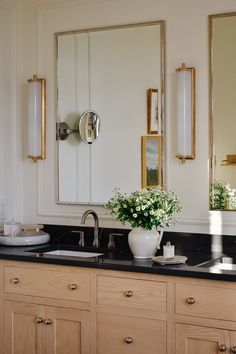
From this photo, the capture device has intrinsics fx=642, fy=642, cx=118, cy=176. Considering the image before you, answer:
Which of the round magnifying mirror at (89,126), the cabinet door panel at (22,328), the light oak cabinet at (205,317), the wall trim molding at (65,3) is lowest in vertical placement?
the cabinet door panel at (22,328)

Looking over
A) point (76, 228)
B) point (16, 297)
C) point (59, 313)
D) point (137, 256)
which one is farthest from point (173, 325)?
point (76, 228)

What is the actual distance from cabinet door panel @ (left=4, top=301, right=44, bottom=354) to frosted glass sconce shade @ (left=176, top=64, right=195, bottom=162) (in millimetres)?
1163

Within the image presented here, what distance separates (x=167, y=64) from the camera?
3.65 m

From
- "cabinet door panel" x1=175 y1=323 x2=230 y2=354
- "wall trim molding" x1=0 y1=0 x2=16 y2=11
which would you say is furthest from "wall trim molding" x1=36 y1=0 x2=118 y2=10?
"cabinet door panel" x1=175 y1=323 x2=230 y2=354

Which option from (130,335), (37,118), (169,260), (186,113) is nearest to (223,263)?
(169,260)

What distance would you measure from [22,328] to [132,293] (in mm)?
738

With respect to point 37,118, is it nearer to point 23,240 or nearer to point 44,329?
point 23,240

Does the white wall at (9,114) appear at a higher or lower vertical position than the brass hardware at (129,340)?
higher

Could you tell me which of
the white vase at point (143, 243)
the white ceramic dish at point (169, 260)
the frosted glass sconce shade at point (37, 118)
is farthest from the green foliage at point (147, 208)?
the frosted glass sconce shade at point (37, 118)

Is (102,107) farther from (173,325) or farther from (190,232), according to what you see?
(173,325)

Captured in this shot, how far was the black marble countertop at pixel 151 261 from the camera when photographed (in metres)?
2.93

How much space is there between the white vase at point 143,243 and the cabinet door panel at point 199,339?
1.47 feet

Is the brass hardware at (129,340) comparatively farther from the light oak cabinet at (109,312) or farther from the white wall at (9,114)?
the white wall at (9,114)

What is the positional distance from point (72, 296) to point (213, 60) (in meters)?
1.48
